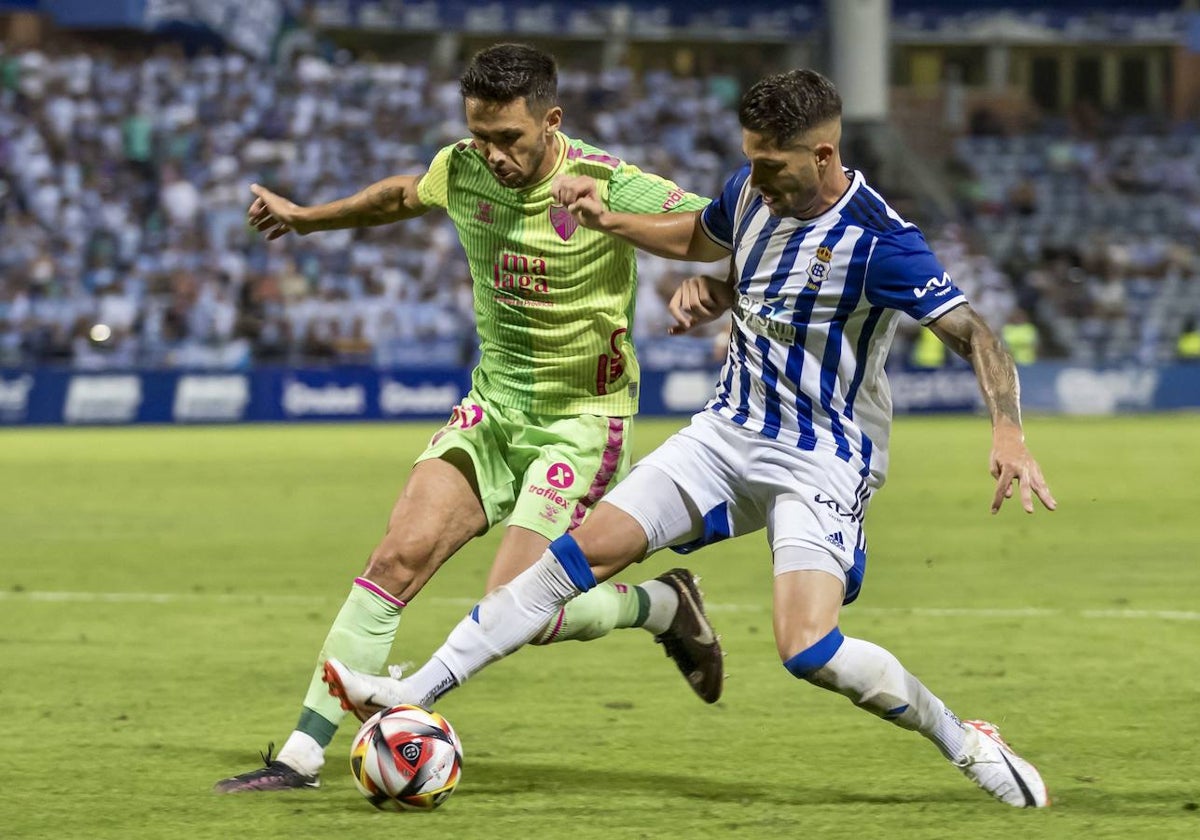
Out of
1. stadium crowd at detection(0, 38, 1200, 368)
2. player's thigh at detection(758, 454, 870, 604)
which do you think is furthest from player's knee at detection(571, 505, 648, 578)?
stadium crowd at detection(0, 38, 1200, 368)

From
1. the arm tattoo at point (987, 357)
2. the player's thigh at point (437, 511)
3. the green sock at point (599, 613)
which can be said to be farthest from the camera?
the green sock at point (599, 613)

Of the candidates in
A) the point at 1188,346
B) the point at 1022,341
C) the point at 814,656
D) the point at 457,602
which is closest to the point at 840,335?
the point at 814,656

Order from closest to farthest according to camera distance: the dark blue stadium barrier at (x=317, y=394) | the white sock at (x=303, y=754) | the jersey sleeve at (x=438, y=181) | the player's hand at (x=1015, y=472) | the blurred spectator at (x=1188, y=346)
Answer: the player's hand at (x=1015, y=472), the white sock at (x=303, y=754), the jersey sleeve at (x=438, y=181), the dark blue stadium barrier at (x=317, y=394), the blurred spectator at (x=1188, y=346)

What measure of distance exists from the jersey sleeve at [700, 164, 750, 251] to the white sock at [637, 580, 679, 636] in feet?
4.70

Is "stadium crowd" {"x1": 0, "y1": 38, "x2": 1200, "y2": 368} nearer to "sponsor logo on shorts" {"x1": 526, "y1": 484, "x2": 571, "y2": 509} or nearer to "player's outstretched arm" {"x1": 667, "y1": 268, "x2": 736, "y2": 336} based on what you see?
"sponsor logo on shorts" {"x1": 526, "y1": 484, "x2": 571, "y2": 509}

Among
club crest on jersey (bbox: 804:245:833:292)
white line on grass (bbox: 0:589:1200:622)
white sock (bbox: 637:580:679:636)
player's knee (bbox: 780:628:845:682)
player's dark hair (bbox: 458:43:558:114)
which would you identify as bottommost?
white line on grass (bbox: 0:589:1200:622)

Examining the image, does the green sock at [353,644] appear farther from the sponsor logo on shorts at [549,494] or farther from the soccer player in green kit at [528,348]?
the sponsor logo on shorts at [549,494]

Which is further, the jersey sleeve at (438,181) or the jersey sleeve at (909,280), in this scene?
the jersey sleeve at (438,181)

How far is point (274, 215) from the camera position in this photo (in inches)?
261

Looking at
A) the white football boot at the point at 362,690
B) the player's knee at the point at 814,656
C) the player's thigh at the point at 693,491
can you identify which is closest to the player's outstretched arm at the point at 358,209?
the player's thigh at the point at 693,491

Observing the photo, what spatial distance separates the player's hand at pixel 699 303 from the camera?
578cm

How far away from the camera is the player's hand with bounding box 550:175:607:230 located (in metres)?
5.52

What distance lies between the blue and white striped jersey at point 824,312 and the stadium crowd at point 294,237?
66.5 feet

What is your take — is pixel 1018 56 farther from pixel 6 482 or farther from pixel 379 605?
pixel 379 605
